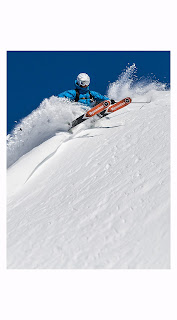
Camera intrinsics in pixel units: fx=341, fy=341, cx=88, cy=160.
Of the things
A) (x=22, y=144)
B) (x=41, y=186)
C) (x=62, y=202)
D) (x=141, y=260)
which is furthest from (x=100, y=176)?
(x=22, y=144)

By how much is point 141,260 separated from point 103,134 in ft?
12.6

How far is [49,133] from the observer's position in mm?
7383

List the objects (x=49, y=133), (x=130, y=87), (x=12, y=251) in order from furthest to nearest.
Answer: (x=130, y=87)
(x=49, y=133)
(x=12, y=251)

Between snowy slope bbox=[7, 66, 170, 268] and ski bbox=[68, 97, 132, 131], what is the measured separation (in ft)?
0.52

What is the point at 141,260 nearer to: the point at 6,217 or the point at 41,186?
the point at 6,217

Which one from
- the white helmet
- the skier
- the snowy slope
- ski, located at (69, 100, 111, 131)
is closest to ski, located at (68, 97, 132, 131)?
ski, located at (69, 100, 111, 131)

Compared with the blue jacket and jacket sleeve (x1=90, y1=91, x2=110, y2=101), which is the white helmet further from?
jacket sleeve (x1=90, y1=91, x2=110, y2=101)

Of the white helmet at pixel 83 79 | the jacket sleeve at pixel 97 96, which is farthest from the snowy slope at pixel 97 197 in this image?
the jacket sleeve at pixel 97 96

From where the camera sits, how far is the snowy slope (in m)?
3.15

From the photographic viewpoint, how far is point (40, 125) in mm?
7469

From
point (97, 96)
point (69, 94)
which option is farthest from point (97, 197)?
point (97, 96)

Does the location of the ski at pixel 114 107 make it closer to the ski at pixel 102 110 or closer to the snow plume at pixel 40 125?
the ski at pixel 102 110

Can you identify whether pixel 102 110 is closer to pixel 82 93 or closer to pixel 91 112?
pixel 91 112

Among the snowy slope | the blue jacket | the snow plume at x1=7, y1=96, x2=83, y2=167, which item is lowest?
the snowy slope
